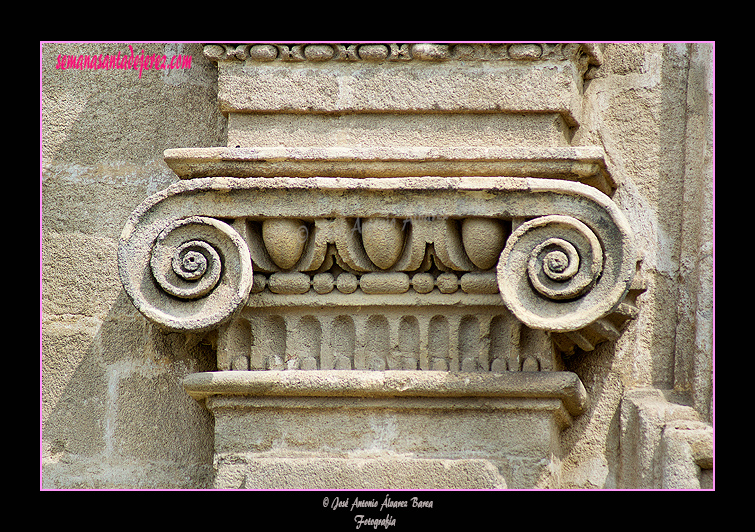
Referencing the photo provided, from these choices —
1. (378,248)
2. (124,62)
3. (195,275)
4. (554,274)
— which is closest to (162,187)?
(124,62)

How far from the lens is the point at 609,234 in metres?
2.47

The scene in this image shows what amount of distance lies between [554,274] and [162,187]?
110cm

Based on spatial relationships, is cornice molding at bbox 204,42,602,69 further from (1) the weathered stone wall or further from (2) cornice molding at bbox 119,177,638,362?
(2) cornice molding at bbox 119,177,638,362

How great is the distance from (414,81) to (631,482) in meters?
1.10

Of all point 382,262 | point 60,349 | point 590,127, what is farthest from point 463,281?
point 60,349

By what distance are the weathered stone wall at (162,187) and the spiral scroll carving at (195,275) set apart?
0.67 ft

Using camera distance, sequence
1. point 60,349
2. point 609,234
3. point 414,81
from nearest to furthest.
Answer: point 609,234
point 414,81
point 60,349

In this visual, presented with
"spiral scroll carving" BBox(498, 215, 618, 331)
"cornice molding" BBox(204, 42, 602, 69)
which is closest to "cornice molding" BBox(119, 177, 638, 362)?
"spiral scroll carving" BBox(498, 215, 618, 331)

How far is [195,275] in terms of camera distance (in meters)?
2.54

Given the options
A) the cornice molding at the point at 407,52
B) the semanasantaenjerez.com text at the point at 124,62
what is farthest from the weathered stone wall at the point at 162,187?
the cornice molding at the point at 407,52

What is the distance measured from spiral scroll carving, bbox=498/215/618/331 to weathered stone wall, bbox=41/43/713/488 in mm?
257

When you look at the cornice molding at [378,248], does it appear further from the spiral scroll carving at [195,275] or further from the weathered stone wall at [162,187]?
the weathered stone wall at [162,187]

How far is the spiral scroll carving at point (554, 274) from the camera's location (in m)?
2.45

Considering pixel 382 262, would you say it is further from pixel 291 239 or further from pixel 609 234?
pixel 609 234
